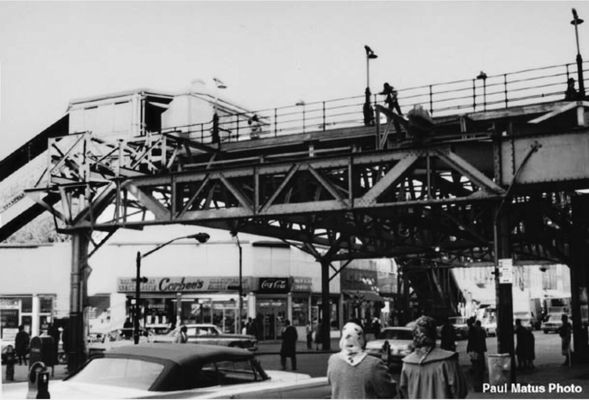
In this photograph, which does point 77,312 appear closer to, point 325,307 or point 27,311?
point 325,307

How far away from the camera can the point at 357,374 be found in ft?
20.4

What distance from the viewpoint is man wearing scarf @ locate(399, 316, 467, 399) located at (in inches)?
262

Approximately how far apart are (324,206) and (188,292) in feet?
104

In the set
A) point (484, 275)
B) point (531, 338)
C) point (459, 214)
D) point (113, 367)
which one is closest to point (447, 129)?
point (459, 214)

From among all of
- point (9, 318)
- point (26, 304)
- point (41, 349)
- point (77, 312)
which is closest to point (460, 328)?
point (26, 304)

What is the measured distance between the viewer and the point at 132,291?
49.2 metres

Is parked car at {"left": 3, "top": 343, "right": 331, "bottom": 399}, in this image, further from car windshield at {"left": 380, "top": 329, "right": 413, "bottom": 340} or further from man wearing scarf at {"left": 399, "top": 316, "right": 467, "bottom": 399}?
car windshield at {"left": 380, "top": 329, "right": 413, "bottom": 340}

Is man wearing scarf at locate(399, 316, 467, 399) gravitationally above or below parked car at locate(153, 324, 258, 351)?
above

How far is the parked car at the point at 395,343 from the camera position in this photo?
25297 millimetres

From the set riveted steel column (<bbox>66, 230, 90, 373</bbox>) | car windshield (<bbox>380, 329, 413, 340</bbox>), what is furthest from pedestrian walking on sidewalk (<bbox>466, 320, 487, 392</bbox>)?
riveted steel column (<bbox>66, 230, 90, 373</bbox>)

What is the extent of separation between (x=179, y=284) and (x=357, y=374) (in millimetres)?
44182

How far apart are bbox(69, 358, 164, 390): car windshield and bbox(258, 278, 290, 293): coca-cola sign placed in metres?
39.7

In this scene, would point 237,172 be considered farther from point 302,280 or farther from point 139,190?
point 302,280

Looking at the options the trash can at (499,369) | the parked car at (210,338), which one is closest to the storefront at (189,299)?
the parked car at (210,338)
